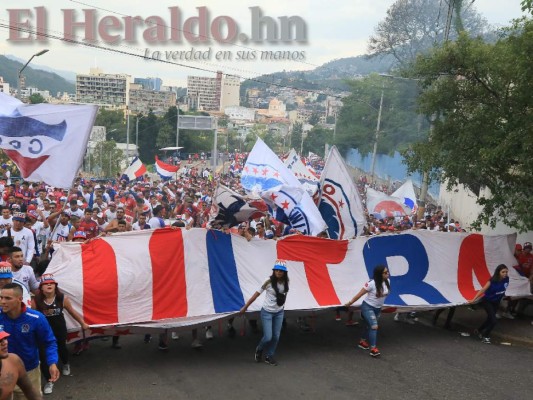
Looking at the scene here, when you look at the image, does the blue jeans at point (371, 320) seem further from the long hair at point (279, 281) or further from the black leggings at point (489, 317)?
the black leggings at point (489, 317)

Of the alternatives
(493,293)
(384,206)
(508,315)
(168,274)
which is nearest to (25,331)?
(168,274)

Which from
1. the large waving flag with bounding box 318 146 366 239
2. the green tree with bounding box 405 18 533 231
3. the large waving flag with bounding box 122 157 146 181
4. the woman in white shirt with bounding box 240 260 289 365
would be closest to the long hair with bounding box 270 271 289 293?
the woman in white shirt with bounding box 240 260 289 365

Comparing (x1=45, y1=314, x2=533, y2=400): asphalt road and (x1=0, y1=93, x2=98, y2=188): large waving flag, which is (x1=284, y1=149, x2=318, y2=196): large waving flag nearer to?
(x1=45, y1=314, x2=533, y2=400): asphalt road

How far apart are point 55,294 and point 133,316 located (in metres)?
1.07

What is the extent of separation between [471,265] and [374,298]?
297 centimetres

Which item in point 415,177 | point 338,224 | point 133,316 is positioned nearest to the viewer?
point 133,316

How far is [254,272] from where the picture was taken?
27.0ft

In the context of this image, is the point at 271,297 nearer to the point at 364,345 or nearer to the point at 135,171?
the point at 364,345

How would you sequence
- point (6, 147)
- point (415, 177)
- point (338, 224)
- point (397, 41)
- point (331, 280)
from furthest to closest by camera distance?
point (397, 41) → point (415, 177) → point (338, 224) → point (331, 280) → point (6, 147)

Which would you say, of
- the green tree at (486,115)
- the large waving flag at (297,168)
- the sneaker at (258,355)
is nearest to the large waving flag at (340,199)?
the green tree at (486,115)

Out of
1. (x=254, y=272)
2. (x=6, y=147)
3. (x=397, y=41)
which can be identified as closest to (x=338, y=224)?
(x=254, y=272)

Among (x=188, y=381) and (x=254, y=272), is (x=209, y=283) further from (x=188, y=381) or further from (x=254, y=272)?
(x=188, y=381)

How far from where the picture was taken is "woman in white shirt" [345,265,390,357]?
7980 mm

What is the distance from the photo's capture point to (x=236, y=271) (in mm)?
8070
